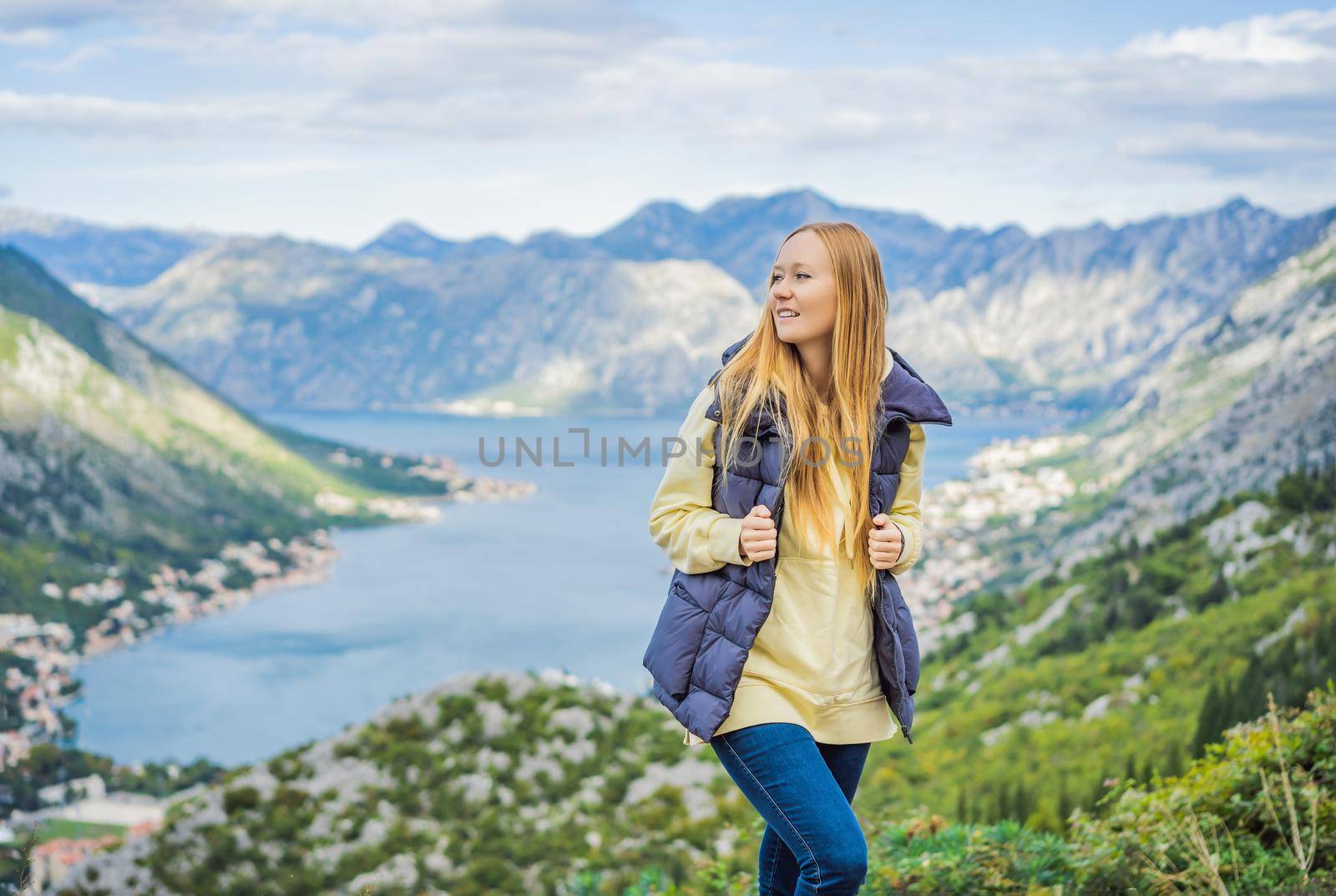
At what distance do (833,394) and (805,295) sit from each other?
24 cm

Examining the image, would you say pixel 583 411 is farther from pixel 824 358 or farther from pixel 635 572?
pixel 824 358

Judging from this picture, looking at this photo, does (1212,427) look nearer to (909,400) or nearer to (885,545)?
(909,400)

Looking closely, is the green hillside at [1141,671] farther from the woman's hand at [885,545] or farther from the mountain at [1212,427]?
the mountain at [1212,427]

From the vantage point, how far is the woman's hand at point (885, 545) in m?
2.39

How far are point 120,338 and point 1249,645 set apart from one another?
353 ft

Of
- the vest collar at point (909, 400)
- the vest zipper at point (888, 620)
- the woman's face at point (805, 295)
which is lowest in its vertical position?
the vest zipper at point (888, 620)

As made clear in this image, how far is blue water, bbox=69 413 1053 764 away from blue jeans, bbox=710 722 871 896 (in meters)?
41.4

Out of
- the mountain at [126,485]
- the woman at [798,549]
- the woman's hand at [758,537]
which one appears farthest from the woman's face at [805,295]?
the mountain at [126,485]

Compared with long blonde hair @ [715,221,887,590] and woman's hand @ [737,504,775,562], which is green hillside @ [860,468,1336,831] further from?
woman's hand @ [737,504,775,562]

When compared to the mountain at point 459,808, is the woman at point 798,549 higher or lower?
higher

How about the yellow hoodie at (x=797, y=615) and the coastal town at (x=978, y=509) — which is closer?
the yellow hoodie at (x=797, y=615)

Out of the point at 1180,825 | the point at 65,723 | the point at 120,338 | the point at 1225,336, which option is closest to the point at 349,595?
the point at 65,723

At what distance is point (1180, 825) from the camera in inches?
149

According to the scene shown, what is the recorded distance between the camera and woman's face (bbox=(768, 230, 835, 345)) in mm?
2469
